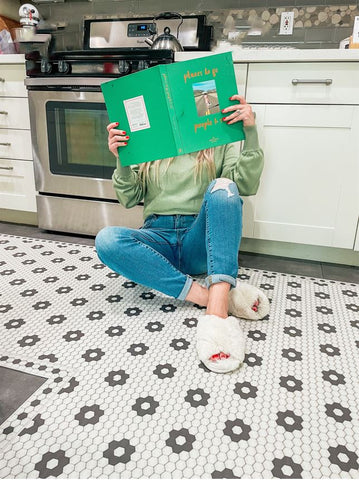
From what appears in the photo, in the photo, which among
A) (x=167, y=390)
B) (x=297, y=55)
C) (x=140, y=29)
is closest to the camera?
(x=167, y=390)

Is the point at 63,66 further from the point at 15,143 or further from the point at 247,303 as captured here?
the point at 247,303

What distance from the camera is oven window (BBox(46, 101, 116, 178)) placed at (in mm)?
1729

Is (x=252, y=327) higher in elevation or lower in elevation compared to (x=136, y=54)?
lower

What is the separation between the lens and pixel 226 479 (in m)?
0.67

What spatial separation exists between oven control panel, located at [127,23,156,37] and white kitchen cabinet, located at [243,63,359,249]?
2.47 ft

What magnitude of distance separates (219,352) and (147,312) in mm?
336

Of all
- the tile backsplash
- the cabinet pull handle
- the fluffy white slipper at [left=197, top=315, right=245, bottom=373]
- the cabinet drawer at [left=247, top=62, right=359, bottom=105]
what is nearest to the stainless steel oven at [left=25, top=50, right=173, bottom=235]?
the tile backsplash

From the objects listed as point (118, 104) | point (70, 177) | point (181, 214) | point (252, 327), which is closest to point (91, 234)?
point (70, 177)

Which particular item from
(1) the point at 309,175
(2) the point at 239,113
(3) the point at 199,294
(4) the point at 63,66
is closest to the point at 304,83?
(1) the point at 309,175

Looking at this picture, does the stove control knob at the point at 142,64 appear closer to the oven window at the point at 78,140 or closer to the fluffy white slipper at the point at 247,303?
the oven window at the point at 78,140

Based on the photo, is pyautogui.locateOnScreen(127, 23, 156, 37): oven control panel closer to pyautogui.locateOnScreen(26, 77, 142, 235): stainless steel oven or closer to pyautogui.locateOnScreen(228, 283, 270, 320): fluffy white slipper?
pyautogui.locateOnScreen(26, 77, 142, 235): stainless steel oven

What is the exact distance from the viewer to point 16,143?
1885 millimetres

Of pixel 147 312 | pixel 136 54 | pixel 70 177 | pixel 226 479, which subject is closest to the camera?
pixel 226 479

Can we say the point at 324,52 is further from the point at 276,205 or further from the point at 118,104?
the point at 118,104
